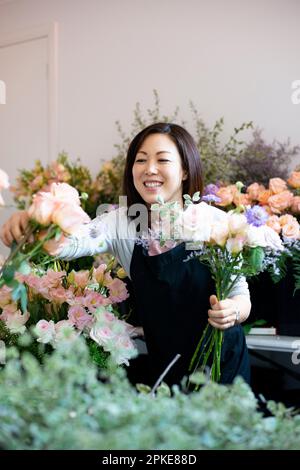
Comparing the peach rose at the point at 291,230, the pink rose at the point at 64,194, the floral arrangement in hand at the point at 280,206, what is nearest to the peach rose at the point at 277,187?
the floral arrangement in hand at the point at 280,206

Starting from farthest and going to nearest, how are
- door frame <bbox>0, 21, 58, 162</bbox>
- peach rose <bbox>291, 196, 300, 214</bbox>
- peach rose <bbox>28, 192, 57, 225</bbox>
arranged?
1. door frame <bbox>0, 21, 58, 162</bbox>
2. peach rose <bbox>291, 196, 300, 214</bbox>
3. peach rose <bbox>28, 192, 57, 225</bbox>

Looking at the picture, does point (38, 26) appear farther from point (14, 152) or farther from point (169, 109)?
point (169, 109)

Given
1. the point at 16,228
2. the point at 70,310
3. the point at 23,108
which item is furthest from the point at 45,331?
the point at 23,108

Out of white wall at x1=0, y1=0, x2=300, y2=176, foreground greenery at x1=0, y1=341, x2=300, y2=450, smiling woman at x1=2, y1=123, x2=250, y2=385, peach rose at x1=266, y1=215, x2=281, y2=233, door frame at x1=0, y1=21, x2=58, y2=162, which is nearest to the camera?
foreground greenery at x1=0, y1=341, x2=300, y2=450

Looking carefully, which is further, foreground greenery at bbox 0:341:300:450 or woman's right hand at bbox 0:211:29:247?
woman's right hand at bbox 0:211:29:247

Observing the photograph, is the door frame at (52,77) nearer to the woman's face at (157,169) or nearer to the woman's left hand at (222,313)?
the woman's face at (157,169)

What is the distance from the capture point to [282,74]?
200cm

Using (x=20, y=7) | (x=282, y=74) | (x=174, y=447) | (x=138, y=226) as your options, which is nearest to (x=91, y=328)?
(x=138, y=226)

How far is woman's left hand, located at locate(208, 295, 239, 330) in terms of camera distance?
903 mm

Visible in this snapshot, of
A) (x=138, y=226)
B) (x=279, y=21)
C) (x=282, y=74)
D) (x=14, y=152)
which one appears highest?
(x=279, y=21)

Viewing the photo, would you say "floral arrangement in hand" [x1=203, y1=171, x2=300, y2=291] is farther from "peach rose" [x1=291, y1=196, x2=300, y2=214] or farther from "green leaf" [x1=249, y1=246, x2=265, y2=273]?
"green leaf" [x1=249, y1=246, x2=265, y2=273]

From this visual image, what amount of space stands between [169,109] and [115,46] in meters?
0.50

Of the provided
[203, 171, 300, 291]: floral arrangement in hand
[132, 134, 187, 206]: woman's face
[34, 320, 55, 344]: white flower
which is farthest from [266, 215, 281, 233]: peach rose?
[34, 320, 55, 344]: white flower

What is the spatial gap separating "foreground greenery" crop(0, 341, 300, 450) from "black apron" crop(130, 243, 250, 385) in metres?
0.50
